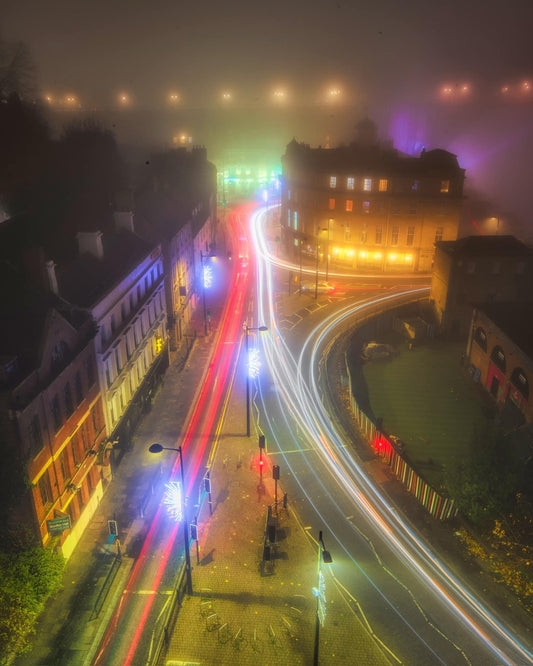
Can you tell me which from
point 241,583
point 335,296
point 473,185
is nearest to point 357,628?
point 241,583

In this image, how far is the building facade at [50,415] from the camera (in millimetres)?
19594

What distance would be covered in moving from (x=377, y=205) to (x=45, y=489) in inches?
2208

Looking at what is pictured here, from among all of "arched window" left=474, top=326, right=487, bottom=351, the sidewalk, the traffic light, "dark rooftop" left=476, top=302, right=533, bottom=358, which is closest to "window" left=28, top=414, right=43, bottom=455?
the traffic light

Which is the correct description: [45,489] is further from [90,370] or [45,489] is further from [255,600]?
[255,600]

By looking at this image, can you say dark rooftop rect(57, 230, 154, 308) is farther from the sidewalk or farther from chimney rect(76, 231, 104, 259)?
the sidewalk

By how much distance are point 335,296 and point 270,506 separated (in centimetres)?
Answer: 3507

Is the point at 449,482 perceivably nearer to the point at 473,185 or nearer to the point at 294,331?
the point at 294,331

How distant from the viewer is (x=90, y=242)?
31250mm

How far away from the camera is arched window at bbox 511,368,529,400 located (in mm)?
32031

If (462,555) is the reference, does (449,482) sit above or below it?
above

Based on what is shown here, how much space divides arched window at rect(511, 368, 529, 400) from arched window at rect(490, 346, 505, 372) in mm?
1712

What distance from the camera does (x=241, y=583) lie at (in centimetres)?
2203

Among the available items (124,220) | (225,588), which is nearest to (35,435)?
(225,588)

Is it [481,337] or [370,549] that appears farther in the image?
[481,337]
